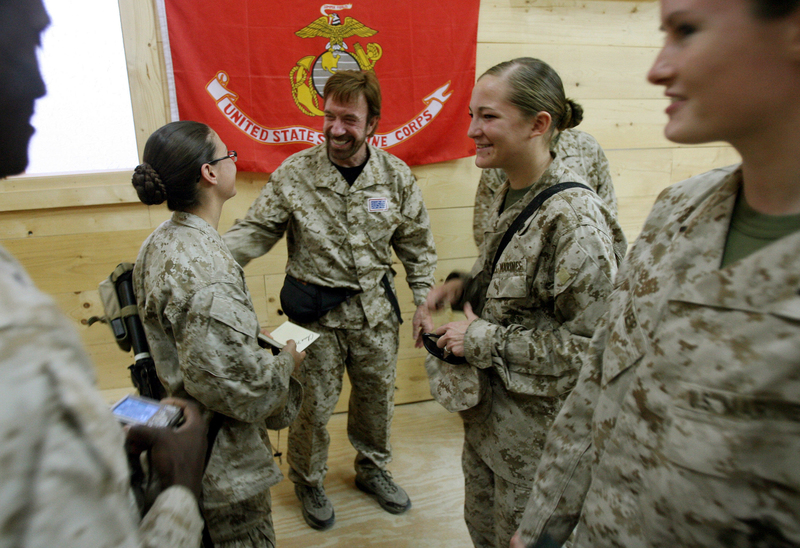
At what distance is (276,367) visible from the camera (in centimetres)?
137

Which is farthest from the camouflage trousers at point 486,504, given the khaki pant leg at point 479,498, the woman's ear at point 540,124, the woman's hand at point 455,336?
the woman's ear at point 540,124

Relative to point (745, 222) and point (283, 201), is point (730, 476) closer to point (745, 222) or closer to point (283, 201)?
point (745, 222)

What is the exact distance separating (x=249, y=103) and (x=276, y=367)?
63.5 inches

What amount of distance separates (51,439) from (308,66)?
2415 mm

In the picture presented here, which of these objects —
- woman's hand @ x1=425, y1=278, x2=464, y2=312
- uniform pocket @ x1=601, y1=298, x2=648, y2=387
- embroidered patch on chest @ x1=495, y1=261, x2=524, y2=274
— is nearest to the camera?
uniform pocket @ x1=601, y1=298, x2=648, y2=387

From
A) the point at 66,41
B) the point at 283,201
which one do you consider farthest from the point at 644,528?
the point at 66,41

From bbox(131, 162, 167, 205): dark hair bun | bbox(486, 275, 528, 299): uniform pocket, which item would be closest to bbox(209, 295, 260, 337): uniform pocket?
bbox(131, 162, 167, 205): dark hair bun

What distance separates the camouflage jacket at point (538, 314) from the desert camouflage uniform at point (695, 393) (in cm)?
33

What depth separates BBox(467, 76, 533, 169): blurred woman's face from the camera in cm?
135

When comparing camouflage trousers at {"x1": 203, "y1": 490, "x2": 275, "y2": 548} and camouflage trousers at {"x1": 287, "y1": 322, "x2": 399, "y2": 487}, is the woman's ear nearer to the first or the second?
camouflage trousers at {"x1": 287, "y1": 322, "x2": 399, "y2": 487}

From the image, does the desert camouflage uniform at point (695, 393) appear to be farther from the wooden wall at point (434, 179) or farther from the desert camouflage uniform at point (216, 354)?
the wooden wall at point (434, 179)

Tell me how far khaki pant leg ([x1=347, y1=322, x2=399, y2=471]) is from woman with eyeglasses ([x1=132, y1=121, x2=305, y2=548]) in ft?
2.27

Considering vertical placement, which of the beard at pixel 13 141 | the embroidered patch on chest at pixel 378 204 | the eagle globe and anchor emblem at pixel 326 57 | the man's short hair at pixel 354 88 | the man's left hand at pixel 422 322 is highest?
the eagle globe and anchor emblem at pixel 326 57

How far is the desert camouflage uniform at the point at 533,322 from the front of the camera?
3.84ft
